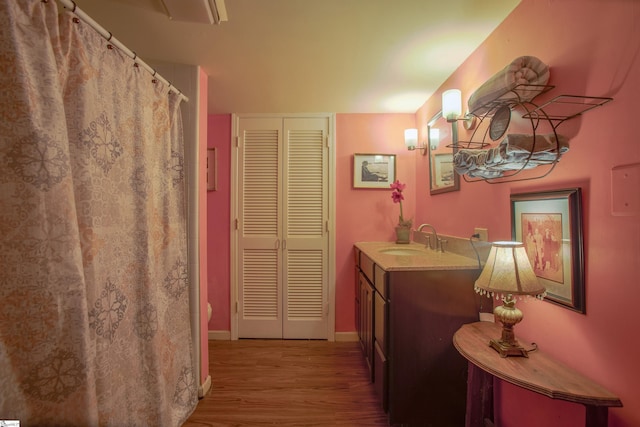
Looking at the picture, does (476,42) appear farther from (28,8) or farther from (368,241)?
(28,8)

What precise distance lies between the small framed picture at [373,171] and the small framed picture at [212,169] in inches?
53.9

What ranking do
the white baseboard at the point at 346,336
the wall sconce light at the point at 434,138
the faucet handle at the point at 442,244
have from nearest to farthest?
the faucet handle at the point at 442,244
the wall sconce light at the point at 434,138
the white baseboard at the point at 346,336

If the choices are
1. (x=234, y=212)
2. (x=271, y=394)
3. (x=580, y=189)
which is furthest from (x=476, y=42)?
(x=271, y=394)

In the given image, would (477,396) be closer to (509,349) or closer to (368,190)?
(509,349)

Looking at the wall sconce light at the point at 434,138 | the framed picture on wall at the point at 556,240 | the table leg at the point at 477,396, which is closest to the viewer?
the framed picture on wall at the point at 556,240

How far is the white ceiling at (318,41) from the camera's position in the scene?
120cm

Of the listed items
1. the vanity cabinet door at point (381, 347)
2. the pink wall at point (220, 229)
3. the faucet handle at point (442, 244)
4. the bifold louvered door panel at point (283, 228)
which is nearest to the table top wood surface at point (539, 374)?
the vanity cabinet door at point (381, 347)

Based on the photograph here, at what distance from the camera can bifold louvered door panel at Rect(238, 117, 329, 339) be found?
247cm

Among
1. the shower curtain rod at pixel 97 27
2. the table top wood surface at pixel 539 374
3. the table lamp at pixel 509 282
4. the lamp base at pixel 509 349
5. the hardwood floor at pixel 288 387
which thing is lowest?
the hardwood floor at pixel 288 387

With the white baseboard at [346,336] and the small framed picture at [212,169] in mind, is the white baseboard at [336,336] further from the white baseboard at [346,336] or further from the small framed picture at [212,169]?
the small framed picture at [212,169]

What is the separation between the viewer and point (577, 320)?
898mm

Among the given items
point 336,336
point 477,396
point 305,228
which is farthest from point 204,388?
point 477,396

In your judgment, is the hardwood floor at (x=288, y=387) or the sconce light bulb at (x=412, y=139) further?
the sconce light bulb at (x=412, y=139)

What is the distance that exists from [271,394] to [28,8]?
A: 7.11ft
